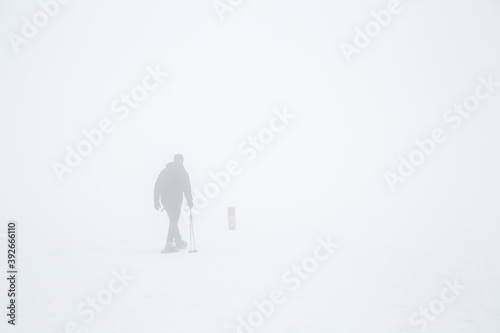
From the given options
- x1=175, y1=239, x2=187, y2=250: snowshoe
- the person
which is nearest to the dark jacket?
the person

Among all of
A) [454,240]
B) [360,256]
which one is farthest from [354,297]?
[454,240]

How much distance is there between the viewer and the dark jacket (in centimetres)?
1024

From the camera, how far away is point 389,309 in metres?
5.83

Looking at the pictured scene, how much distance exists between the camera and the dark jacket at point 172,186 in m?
10.2

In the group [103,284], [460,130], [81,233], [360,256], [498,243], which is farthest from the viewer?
[460,130]

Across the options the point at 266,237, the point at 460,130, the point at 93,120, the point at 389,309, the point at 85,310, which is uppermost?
the point at 93,120

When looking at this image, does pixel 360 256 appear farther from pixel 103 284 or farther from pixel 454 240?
pixel 103 284

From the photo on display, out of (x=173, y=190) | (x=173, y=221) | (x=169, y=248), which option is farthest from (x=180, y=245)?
(x=173, y=190)

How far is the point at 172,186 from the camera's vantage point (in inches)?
404

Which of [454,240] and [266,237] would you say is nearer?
[454,240]

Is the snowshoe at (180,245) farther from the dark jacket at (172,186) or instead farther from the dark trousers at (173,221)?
the dark jacket at (172,186)

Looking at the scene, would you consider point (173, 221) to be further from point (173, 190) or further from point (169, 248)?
point (173, 190)

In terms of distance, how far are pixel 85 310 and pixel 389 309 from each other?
4.07 m

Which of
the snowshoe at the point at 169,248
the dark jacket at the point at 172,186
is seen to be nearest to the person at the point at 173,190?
the dark jacket at the point at 172,186
